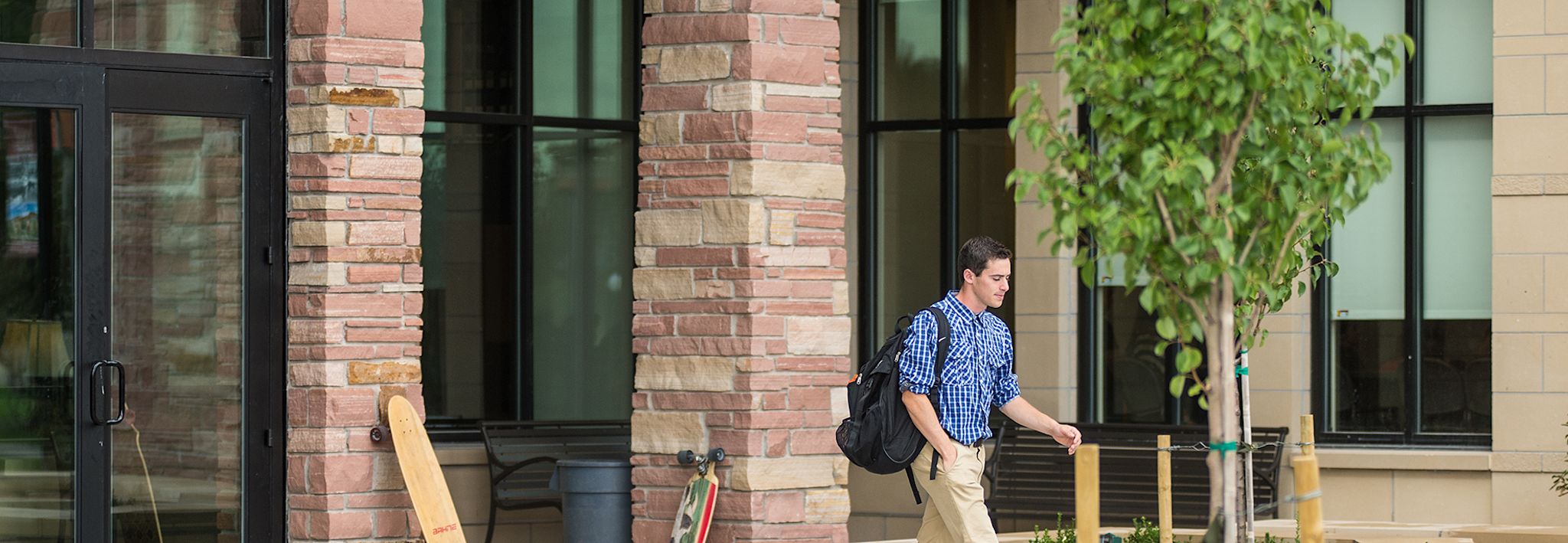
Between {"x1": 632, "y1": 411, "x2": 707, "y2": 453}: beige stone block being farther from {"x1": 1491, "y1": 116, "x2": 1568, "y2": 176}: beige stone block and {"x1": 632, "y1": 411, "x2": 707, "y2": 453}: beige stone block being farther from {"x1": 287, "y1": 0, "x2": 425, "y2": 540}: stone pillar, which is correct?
{"x1": 1491, "y1": 116, "x2": 1568, "y2": 176}: beige stone block

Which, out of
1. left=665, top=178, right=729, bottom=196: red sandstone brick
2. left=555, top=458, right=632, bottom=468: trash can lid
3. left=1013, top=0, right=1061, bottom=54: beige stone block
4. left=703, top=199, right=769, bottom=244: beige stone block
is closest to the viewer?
left=703, top=199, right=769, bottom=244: beige stone block

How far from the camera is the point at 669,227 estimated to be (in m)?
9.36

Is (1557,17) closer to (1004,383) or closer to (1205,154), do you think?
(1004,383)

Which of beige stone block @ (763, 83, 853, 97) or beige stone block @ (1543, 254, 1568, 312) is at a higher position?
beige stone block @ (763, 83, 853, 97)

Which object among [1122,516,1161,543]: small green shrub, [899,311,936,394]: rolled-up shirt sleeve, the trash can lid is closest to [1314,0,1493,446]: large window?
[1122,516,1161,543]: small green shrub

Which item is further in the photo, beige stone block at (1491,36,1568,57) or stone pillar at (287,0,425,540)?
beige stone block at (1491,36,1568,57)

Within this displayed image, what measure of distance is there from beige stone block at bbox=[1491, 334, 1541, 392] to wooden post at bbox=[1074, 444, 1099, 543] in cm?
685

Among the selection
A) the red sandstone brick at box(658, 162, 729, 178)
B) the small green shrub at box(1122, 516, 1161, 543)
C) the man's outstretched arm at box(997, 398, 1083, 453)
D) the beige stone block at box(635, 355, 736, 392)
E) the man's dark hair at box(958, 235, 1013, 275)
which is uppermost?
the red sandstone brick at box(658, 162, 729, 178)

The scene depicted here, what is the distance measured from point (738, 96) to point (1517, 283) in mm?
5289

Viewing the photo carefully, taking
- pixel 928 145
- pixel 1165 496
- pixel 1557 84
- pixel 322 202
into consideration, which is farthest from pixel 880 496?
pixel 322 202

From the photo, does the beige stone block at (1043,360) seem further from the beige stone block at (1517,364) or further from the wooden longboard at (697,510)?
the wooden longboard at (697,510)

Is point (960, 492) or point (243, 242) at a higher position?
point (243, 242)

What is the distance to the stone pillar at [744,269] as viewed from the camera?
29.9 feet

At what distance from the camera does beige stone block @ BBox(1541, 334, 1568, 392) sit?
11516 millimetres
